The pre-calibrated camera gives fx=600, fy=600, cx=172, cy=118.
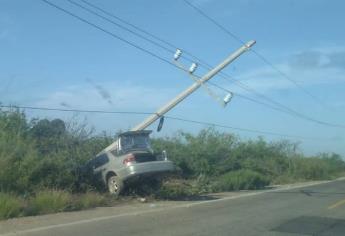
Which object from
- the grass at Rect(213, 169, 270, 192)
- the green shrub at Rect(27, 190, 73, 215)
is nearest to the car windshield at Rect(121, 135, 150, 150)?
the green shrub at Rect(27, 190, 73, 215)

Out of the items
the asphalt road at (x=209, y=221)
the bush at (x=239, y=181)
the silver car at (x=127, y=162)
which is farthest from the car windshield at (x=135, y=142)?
the bush at (x=239, y=181)

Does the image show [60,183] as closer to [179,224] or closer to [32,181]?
[32,181]

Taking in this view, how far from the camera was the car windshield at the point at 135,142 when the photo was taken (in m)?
20.8

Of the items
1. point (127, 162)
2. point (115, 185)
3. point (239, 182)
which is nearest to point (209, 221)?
point (127, 162)

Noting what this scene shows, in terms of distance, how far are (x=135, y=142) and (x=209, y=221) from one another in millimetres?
6732

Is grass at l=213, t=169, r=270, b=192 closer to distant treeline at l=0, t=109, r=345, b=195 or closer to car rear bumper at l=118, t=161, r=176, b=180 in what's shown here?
distant treeline at l=0, t=109, r=345, b=195

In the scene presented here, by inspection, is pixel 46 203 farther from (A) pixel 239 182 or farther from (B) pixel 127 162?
(A) pixel 239 182

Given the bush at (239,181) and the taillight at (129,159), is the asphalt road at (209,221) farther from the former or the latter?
the bush at (239,181)

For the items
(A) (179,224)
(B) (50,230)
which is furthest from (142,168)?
(B) (50,230)

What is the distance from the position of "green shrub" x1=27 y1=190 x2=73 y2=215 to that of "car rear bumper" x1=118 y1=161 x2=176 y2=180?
2.53m

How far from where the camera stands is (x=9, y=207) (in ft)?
49.6

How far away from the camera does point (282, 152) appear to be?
58188mm

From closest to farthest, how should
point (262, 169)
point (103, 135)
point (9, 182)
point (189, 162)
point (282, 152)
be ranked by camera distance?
point (9, 182)
point (103, 135)
point (189, 162)
point (262, 169)
point (282, 152)

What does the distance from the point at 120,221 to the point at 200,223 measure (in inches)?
77.6
